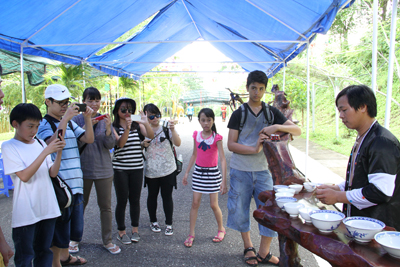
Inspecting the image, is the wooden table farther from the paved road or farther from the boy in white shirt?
the boy in white shirt

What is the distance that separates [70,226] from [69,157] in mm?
663

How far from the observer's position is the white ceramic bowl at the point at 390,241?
1.22m

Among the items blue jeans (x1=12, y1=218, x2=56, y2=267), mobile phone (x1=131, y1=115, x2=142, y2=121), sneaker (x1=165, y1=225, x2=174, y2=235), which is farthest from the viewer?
sneaker (x1=165, y1=225, x2=174, y2=235)

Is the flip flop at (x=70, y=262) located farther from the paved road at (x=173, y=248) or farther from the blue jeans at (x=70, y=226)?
the blue jeans at (x=70, y=226)

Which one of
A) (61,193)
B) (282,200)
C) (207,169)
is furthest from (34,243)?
(282,200)

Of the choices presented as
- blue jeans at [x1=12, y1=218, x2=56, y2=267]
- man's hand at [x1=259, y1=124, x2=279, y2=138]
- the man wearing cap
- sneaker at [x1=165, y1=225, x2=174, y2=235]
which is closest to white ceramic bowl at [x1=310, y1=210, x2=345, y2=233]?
man's hand at [x1=259, y1=124, x2=279, y2=138]

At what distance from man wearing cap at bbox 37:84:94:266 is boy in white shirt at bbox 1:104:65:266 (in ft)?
0.90

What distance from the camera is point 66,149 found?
8.39ft

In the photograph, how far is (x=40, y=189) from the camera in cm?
208

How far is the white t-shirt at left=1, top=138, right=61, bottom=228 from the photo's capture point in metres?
1.96

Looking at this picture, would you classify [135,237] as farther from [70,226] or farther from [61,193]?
[61,193]

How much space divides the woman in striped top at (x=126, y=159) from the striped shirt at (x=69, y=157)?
498 mm

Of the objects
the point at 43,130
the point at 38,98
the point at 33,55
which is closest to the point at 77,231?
the point at 43,130

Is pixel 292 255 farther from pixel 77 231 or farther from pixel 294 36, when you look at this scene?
pixel 294 36
